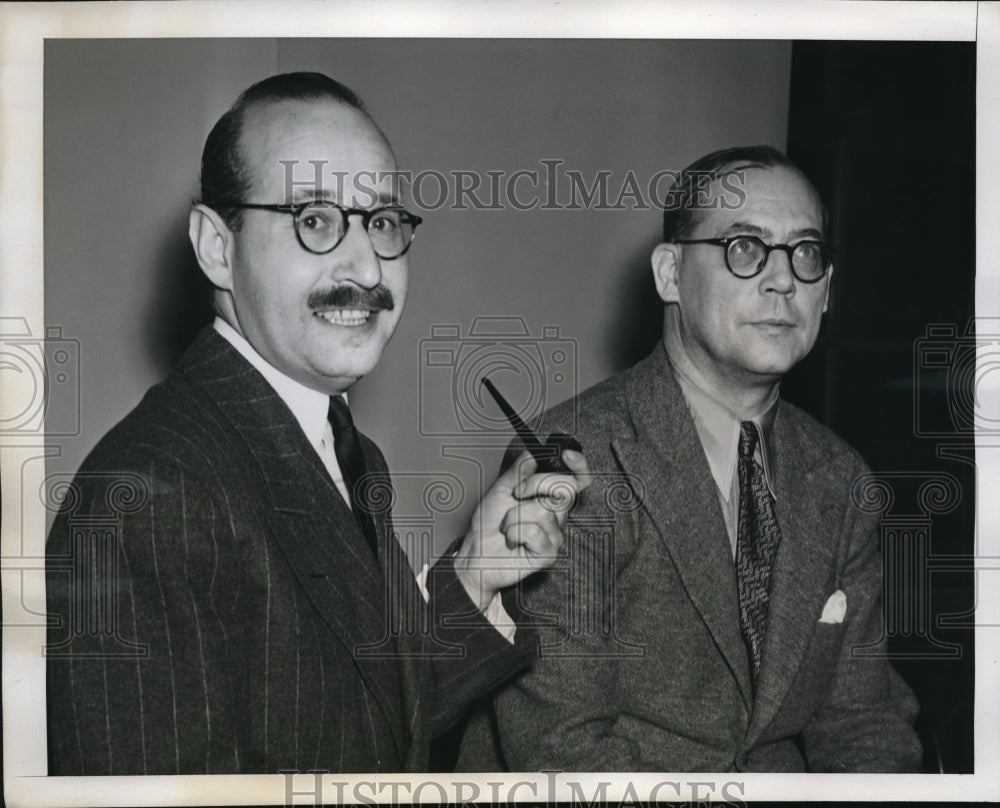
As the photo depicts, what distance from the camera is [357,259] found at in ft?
5.53

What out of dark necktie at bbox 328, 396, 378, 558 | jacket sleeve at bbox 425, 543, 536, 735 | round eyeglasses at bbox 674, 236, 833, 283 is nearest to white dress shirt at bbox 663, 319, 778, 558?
round eyeglasses at bbox 674, 236, 833, 283

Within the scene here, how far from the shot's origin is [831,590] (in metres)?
1.78

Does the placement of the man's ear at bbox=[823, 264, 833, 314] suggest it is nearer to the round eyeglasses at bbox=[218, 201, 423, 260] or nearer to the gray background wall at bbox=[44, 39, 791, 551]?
the gray background wall at bbox=[44, 39, 791, 551]

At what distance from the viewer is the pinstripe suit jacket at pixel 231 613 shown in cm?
163

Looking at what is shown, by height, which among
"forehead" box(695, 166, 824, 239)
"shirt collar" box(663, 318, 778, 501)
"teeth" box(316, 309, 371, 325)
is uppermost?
"forehead" box(695, 166, 824, 239)

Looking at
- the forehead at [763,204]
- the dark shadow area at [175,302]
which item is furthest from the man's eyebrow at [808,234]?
the dark shadow area at [175,302]

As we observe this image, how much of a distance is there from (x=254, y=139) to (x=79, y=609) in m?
0.75

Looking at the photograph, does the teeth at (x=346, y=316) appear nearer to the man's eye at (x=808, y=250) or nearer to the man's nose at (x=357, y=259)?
the man's nose at (x=357, y=259)

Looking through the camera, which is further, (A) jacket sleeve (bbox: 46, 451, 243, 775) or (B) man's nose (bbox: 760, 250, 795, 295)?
(B) man's nose (bbox: 760, 250, 795, 295)

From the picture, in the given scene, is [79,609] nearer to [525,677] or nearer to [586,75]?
[525,677]

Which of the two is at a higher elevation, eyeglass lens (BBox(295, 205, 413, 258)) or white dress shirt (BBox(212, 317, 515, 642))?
eyeglass lens (BBox(295, 205, 413, 258))

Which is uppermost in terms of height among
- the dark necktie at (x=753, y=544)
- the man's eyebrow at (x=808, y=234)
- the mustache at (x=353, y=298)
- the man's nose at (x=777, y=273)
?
the man's eyebrow at (x=808, y=234)

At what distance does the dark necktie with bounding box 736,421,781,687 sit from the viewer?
5.73ft

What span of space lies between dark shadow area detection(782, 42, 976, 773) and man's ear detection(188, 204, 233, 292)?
2.87 ft
